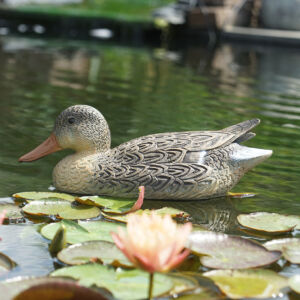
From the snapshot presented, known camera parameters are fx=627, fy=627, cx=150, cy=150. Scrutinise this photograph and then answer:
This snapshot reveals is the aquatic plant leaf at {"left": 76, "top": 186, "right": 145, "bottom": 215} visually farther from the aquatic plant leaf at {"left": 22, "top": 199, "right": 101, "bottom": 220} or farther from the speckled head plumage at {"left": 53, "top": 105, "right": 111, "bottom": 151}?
the speckled head plumage at {"left": 53, "top": 105, "right": 111, "bottom": 151}

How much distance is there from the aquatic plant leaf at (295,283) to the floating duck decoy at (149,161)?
4.78ft

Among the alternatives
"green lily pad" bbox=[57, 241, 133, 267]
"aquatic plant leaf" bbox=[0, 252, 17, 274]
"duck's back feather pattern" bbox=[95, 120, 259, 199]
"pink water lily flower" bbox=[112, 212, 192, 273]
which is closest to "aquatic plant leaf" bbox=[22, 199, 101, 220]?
"duck's back feather pattern" bbox=[95, 120, 259, 199]

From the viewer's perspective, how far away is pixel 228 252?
10.5ft

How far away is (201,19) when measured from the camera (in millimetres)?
16844

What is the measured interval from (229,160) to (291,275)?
1.37 metres

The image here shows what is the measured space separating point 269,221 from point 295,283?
3.34ft

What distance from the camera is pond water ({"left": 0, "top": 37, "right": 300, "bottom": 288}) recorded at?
15.5ft

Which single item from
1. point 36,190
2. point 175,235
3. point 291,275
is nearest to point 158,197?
point 36,190

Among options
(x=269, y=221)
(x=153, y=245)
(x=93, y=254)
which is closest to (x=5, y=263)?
(x=93, y=254)

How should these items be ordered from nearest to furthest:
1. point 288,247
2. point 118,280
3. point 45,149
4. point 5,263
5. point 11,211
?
point 118,280
point 5,263
point 288,247
point 11,211
point 45,149

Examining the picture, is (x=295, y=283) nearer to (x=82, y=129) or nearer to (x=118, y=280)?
(x=118, y=280)

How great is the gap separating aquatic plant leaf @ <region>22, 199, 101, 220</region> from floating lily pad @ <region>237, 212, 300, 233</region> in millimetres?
928

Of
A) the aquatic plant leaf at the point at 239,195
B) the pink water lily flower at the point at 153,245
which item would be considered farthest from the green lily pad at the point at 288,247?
the pink water lily flower at the point at 153,245

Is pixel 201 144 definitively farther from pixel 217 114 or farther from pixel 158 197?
pixel 217 114
